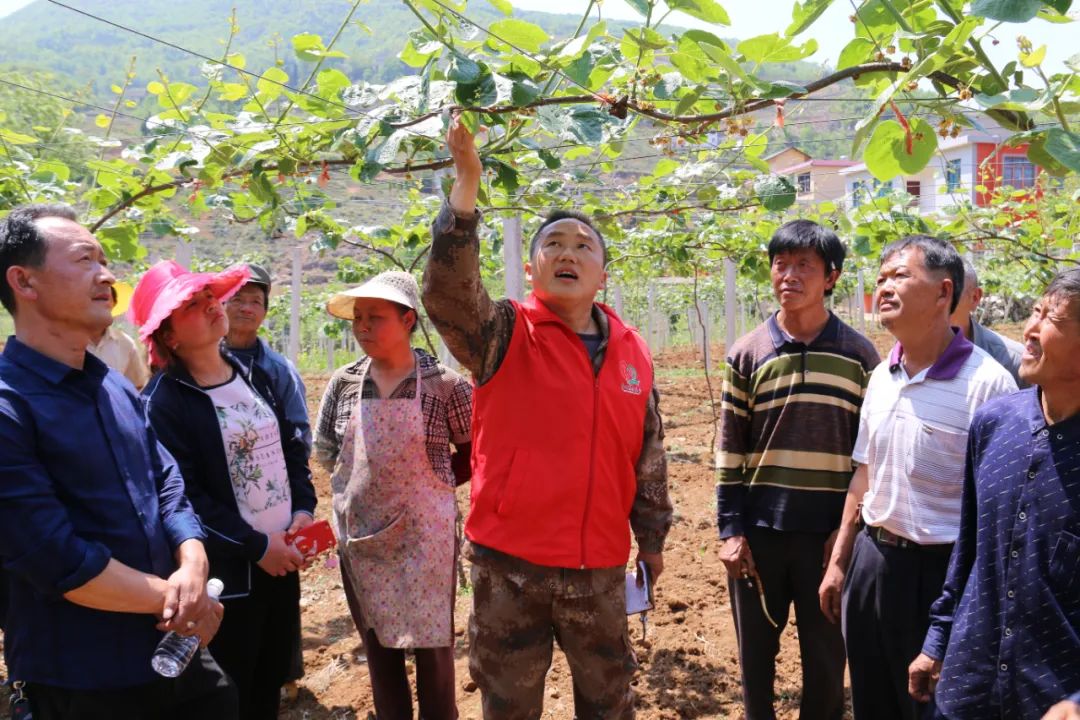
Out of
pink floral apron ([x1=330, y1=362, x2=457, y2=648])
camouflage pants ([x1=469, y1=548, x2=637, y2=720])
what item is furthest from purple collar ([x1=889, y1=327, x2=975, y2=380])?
pink floral apron ([x1=330, y1=362, x2=457, y2=648])

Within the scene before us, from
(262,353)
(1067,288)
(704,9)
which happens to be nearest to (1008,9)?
(704,9)

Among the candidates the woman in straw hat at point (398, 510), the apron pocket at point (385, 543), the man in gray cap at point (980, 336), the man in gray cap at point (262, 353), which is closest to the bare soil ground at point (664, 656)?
the man in gray cap at point (262, 353)

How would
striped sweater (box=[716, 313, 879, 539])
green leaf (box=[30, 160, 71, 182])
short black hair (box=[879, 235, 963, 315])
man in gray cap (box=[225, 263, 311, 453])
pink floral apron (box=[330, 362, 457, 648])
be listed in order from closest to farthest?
short black hair (box=[879, 235, 963, 315]) → striped sweater (box=[716, 313, 879, 539]) → pink floral apron (box=[330, 362, 457, 648]) → man in gray cap (box=[225, 263, 311, 453]) → green leaf (box=[30, 160, 71, 182])

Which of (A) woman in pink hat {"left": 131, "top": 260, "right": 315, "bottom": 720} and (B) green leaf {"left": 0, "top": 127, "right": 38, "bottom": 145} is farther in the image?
(B) green leaf {"left": 0, "top": 127, "right": 38, "bottom": 145}

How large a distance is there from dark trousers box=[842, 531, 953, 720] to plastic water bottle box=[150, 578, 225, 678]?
1.66 metres

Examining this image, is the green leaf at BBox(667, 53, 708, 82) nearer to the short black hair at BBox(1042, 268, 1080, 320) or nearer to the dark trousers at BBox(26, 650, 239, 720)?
the short black hair at BBox(1042, 268, 1080, 320)

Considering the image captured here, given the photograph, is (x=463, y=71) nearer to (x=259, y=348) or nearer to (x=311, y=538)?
(x=311, y=538)

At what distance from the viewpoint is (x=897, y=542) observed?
82.6 inches

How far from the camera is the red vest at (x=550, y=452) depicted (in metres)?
2.12

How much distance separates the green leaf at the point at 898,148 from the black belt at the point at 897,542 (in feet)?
3.26

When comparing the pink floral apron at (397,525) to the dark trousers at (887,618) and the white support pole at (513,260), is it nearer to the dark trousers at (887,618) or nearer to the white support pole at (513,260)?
the dark trousers at (887,618)

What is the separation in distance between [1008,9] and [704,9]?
0.52 m

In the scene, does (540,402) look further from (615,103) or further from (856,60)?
(856,60)

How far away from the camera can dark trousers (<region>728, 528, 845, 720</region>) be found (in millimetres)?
2498
